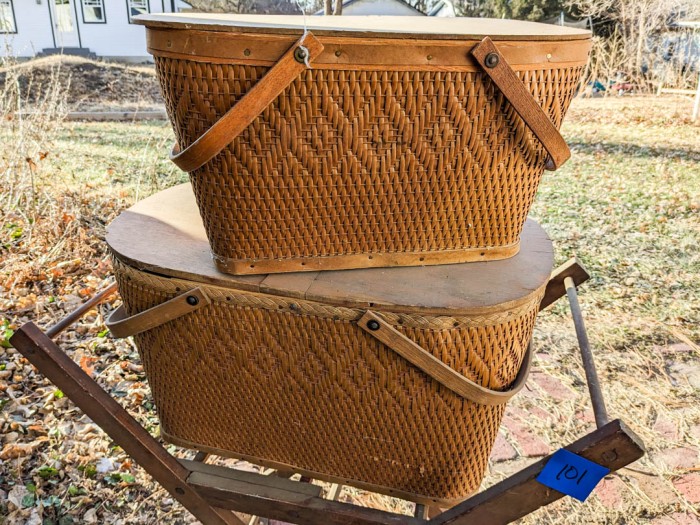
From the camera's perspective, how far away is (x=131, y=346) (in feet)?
8.57

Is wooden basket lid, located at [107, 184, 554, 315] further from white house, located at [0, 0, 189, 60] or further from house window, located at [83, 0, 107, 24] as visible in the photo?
house window, located at [83, 0, 107, 24]

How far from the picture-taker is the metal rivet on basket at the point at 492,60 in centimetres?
89

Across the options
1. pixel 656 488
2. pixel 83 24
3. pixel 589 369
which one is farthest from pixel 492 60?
pixel 83 24

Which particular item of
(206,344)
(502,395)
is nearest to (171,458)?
(206,344)

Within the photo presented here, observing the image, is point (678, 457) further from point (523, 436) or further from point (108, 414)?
point (108, 414)

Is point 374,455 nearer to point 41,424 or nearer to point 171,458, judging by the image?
point 171,458

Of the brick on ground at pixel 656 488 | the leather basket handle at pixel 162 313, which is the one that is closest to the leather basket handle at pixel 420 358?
the leather basket handle at pixel 162 313

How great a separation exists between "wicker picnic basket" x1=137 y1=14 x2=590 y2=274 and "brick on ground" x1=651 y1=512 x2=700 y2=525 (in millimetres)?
1306

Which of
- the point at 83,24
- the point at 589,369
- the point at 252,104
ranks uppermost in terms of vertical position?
the point at 252,104

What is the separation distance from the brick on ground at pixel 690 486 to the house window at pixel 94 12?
17109 millimetres

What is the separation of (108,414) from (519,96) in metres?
1.01

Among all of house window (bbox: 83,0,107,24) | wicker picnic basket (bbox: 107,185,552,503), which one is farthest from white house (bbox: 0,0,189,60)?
wicker picnic basket (bbox: 107,185,552,503)

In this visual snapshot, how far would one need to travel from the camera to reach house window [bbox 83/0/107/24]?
49.4 ft

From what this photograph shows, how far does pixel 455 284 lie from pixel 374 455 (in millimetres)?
416
